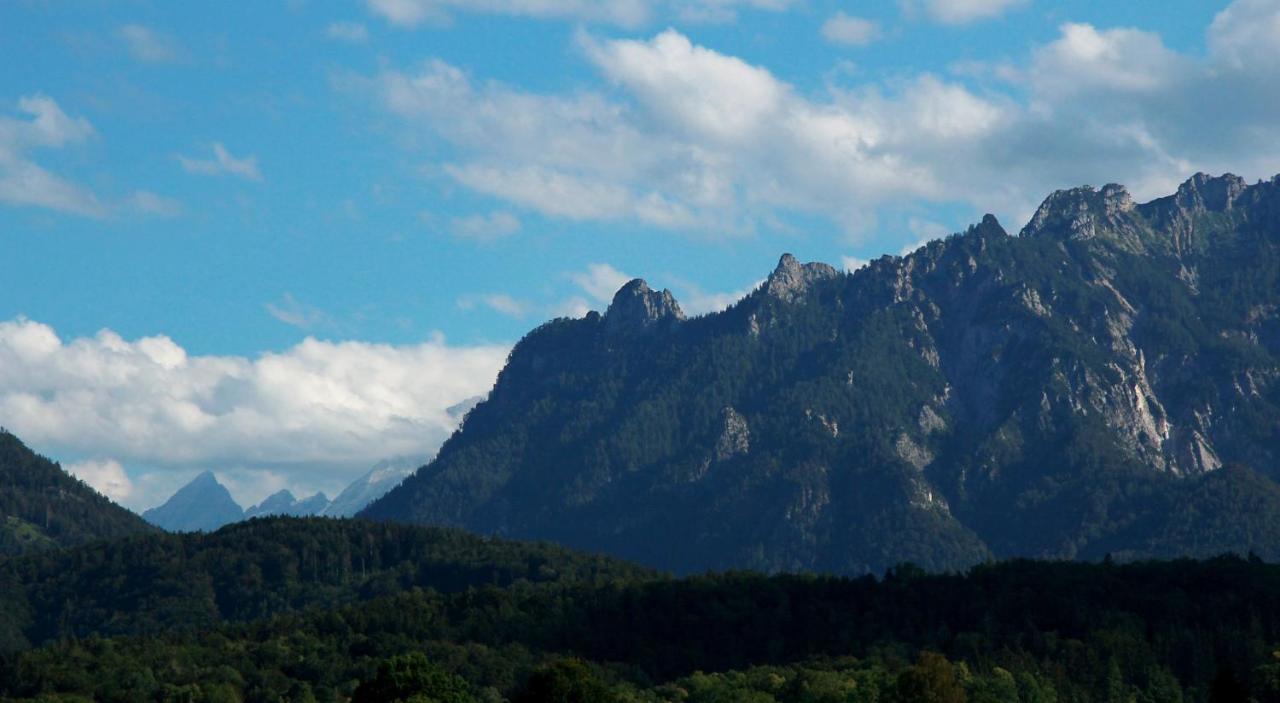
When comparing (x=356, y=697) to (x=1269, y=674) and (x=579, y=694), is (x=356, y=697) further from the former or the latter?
(x=1269, y=674)

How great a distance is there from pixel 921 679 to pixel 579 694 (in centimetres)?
3448

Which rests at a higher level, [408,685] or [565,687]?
[408,685]

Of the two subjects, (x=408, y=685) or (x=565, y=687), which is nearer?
(x=565, y=687)

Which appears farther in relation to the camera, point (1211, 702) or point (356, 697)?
point (356, 697)

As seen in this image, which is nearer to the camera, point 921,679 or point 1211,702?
point 1211,702

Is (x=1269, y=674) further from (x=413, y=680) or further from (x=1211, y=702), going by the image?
(x=413, y=680)

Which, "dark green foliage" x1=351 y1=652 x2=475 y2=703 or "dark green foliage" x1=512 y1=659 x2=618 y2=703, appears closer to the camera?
"dark green foliage" x1=512 y1=659 x2=618 y2=703

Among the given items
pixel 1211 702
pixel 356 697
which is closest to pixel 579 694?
pixel 356 697

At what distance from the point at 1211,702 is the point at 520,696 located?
6630cm

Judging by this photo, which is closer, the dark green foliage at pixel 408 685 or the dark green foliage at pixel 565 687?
the dark green foliage at pixel 565 687

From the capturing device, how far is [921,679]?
198125 millimetres

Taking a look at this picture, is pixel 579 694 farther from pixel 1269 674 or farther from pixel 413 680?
pixel 1269 674

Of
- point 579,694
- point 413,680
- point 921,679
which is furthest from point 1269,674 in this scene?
point 413,680

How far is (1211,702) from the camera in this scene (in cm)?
18525
